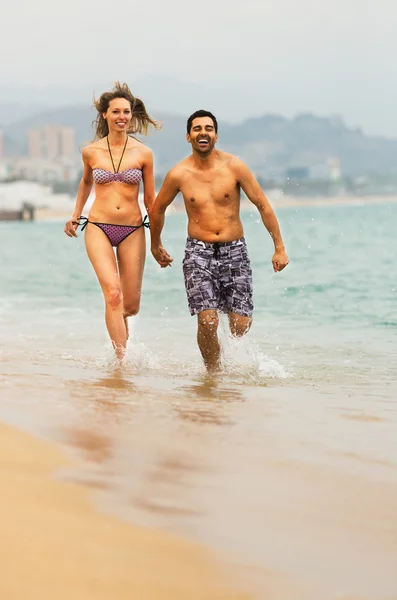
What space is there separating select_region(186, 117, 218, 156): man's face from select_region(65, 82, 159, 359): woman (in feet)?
1.73

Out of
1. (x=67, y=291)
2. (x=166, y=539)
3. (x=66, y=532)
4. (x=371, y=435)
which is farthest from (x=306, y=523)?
(x=67, y=291)

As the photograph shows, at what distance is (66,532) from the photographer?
3.41 m

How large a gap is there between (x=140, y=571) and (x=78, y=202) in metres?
4.62

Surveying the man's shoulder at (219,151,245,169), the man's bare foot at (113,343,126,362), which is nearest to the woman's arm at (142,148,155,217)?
the man's shoulder at (219,151,245,169)

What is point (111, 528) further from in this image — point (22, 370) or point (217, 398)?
point (22, 370)

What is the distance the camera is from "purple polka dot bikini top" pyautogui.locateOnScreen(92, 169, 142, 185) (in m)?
7.09

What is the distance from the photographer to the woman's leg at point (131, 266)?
7309mm

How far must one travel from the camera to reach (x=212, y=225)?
6980 millimetres

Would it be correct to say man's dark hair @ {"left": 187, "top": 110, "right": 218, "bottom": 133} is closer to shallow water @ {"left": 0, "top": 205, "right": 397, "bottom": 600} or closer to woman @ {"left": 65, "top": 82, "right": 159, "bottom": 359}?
woman @ {"left": 65, "top": 82, "right": 159, "bottom": 359}

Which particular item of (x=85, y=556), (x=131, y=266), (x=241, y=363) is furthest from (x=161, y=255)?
(x=85, y=556)

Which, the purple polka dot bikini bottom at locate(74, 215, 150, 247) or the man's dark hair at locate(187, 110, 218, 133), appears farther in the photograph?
the purple polka dot bikini bottom at locate(74, 215, 150, 247)

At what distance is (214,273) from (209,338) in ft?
1.58

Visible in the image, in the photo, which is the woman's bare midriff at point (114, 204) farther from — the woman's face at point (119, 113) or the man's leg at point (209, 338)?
the man's leg at point (209, 338)

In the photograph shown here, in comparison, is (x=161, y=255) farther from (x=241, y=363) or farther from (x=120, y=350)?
(x=241, y=363)
